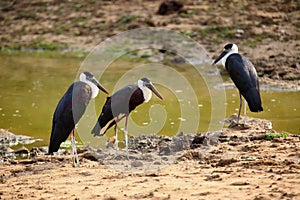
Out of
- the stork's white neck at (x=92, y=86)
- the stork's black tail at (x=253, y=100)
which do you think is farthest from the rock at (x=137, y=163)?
the stork's black tail at (x=253, y=100)

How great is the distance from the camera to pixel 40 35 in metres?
21.2

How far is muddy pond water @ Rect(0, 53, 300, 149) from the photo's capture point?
36.8ft

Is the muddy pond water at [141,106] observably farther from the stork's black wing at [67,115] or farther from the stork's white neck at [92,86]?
the stork's black wing at [67,115]

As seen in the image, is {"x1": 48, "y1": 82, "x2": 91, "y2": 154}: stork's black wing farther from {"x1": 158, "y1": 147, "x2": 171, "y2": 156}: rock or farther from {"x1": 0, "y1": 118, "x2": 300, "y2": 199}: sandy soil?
{"x1": 158, "y1": 147, "x2": 171, "y2": 156}: rock

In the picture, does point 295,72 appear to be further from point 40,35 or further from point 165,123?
point 40,35

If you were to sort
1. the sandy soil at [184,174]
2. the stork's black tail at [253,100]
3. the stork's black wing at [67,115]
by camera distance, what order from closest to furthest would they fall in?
the sandy soil at [184,174], the stork's black wing at [67,115], the stork's black tail at [253,100]

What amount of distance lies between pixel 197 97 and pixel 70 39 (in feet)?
26.2

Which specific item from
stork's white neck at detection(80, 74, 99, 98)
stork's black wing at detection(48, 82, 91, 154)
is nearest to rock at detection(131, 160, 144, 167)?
stork's black wing at detection(48, 82, 91, 154)

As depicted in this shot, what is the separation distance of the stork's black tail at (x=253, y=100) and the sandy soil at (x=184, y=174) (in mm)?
422

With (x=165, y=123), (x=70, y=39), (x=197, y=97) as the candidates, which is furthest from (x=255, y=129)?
(x=70, y=39)

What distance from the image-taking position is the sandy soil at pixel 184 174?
251 inches

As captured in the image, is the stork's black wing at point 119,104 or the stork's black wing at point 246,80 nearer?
the stork's black wing at point 119,104

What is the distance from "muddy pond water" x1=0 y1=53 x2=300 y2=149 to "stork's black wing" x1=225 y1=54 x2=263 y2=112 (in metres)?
1.04

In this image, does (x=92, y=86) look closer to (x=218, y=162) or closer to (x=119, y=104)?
(x=119, y=104)
